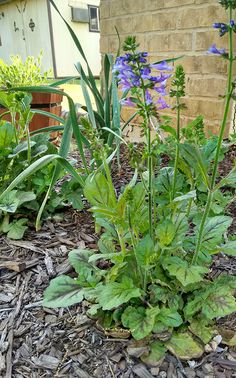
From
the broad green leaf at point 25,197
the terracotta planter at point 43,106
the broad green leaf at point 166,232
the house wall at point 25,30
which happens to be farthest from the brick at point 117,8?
the house wall at point 25,30

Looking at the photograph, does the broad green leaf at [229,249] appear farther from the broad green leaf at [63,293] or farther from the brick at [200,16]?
the brick at [200,16]

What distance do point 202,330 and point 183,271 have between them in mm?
192

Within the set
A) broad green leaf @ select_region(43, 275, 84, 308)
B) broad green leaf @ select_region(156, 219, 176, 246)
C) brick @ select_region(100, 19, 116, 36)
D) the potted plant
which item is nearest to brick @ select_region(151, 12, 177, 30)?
brick @ select_region(100, 19, 116, 36)

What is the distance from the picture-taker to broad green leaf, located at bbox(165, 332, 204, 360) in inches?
33.9

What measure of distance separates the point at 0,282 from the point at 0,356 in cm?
29

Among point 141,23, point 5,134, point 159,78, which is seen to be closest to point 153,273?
point 159,78

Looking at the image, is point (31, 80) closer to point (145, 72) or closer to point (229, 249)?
point (145, 72)

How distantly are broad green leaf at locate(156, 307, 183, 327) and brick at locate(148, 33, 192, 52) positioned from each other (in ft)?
6.01

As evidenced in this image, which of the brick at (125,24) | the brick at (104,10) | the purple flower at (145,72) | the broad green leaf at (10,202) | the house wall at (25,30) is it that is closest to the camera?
the purple flower at (145,72)

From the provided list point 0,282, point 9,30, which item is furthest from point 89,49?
point 0,282

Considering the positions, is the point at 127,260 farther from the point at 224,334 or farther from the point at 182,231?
the point at 224,334

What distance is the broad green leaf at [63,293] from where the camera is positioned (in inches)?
35.1

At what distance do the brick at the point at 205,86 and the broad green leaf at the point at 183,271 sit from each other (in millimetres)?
1519

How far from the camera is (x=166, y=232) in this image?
2.82 feet
